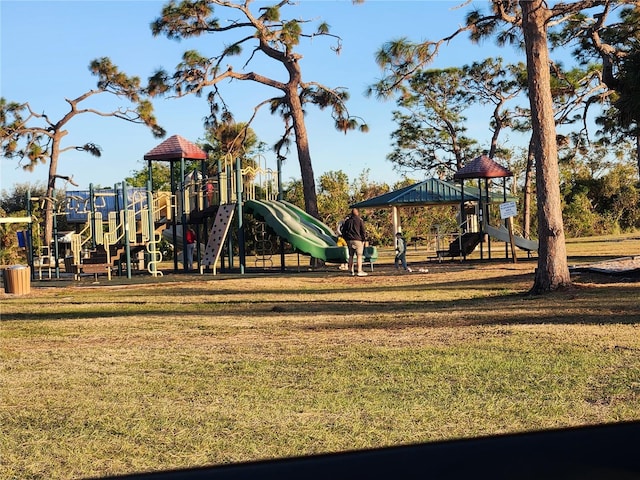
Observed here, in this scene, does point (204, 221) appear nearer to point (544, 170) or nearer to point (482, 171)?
point (482, 171)

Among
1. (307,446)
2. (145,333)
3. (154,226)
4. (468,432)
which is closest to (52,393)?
(307,446)

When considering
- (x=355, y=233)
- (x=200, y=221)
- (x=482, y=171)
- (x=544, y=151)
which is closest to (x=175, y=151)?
(x=200, y=221)

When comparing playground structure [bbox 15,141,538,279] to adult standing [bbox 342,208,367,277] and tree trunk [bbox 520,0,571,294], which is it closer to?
adult standing [bbox 342,208,367,277]

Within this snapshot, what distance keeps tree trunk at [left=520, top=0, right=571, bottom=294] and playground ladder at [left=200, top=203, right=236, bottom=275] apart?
11.0 metres

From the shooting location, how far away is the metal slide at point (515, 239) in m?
24.6

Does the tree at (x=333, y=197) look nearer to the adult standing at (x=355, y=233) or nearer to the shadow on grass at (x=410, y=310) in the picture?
the adult standing at (x=355, y=233)

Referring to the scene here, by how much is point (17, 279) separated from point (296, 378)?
1220 centimetres

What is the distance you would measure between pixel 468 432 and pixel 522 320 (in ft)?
15.9

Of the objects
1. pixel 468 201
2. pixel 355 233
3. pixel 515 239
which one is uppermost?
pixel 468 201

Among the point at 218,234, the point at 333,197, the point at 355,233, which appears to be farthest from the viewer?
the point at 333,197

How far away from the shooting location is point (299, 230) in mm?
20547

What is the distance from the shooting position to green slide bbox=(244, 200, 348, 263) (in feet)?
64.5

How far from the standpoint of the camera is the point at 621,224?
44781mm

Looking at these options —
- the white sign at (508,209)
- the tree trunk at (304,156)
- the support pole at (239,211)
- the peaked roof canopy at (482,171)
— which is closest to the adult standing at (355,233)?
the support pole at (239,211)
